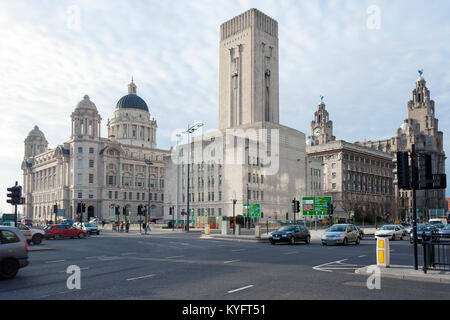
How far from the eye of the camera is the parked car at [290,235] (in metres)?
31.1

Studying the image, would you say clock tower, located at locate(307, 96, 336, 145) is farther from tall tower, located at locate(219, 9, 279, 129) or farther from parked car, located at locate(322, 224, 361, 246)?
parked car, located at locate(322, 224, 361, 246)

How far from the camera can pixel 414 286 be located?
1173 cm

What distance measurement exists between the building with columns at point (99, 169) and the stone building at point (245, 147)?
23.6 m

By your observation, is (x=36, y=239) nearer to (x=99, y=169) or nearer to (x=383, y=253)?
(x=383, y=253)

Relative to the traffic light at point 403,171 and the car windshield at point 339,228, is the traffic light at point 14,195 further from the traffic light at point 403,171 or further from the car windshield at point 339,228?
the traffic light at point 403,171

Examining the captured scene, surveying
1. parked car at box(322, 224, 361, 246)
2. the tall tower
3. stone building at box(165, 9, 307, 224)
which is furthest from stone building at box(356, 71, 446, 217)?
parked car at box(322, 224, 361, 246)

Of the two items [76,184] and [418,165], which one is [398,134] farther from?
[418,165]

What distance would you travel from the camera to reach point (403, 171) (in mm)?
14859

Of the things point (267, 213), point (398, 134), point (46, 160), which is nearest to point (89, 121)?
point (46, 160)

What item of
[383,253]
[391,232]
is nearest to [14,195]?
[383,253]

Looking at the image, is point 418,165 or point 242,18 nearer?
point 418,165

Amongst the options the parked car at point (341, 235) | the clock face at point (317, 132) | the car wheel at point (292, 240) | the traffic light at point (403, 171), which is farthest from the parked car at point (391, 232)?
the clock face at point (317, 132)

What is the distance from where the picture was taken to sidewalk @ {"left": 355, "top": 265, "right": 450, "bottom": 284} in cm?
1267
